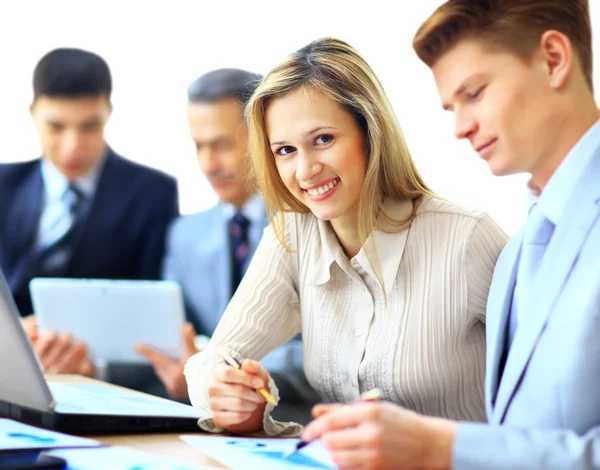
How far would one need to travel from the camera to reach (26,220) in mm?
3057

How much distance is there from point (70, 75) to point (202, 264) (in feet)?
3.38

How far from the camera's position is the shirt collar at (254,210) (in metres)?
2.67

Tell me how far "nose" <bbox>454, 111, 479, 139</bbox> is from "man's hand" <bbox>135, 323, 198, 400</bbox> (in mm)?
1586

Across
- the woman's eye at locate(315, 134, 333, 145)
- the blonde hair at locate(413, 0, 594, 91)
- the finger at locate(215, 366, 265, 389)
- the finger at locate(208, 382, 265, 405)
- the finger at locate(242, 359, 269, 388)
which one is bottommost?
the finger at locate(208, 382, 265, 405)

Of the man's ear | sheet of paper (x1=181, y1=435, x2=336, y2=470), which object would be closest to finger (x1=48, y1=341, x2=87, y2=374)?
sheet of paper (x1=181, y1=435, x2=336, y2=470)

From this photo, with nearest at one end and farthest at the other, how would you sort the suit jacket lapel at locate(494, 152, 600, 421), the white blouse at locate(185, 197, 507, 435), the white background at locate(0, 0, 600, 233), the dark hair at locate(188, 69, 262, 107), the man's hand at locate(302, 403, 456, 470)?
the man's hand at locate(302, 403, 456, 470) → the suit jacket lapel at locate(494, 152, 600, 421) → the white blouse at locate(185, 197, 507, 435) → the dark hair at locate(188, 69, 262, 107) → the white background at locate(0, 0, 600, 233)

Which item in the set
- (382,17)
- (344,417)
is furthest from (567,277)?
(382,17)

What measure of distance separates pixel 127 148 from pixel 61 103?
1.07ft

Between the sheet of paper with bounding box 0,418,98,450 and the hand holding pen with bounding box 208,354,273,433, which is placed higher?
the hand holding pen with bounding box 208,354,273,433

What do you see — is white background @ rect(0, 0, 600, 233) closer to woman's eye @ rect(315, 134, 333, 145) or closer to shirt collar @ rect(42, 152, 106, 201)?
shirt collar @ rect(42, 152, 106, 201)

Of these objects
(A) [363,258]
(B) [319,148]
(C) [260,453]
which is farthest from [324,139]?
(C) [260,453]

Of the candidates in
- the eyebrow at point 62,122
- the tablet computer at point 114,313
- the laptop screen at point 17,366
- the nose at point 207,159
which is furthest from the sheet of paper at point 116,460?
the eyebrow at point 62,122

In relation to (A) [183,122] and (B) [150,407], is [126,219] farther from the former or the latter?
(B) [150,407]

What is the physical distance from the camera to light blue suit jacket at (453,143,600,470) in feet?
2.67
